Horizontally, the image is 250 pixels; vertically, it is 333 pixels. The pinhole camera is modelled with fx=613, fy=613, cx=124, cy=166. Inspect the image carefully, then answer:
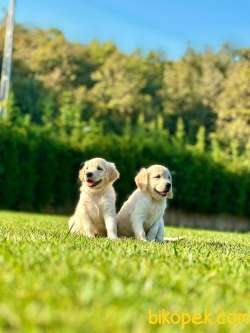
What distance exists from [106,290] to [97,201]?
13.7ft

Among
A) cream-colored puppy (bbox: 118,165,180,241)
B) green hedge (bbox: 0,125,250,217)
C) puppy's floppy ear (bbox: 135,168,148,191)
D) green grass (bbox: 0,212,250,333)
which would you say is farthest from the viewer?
green hedge (bbox: 0,125,250,217)

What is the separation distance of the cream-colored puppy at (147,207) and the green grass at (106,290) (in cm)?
266

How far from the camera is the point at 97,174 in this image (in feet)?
22.3

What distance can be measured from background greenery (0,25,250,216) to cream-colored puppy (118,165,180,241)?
13.4m

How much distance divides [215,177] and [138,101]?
16.6m

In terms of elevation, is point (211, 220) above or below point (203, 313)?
below

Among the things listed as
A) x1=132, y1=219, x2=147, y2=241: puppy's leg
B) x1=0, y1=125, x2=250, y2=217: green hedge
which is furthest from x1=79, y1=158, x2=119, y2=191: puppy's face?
x1=0, y1=125, x2=250, y2=217: green hedge

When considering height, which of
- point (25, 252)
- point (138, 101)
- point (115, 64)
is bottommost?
point (25, 252)

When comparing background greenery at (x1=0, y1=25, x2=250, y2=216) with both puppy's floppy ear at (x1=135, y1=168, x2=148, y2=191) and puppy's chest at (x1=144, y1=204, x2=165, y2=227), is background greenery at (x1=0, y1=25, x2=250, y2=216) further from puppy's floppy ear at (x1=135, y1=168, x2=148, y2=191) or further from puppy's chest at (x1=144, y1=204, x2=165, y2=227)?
puppy's chest at (x1=144, y1=204, x2=165, y2=227)

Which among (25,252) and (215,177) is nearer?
(25,252)

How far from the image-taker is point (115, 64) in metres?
42.8

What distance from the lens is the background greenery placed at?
20.9 meters

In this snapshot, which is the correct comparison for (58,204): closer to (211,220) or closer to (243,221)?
(211,220)

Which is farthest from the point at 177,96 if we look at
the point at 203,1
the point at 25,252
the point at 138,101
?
the point at 25,252
